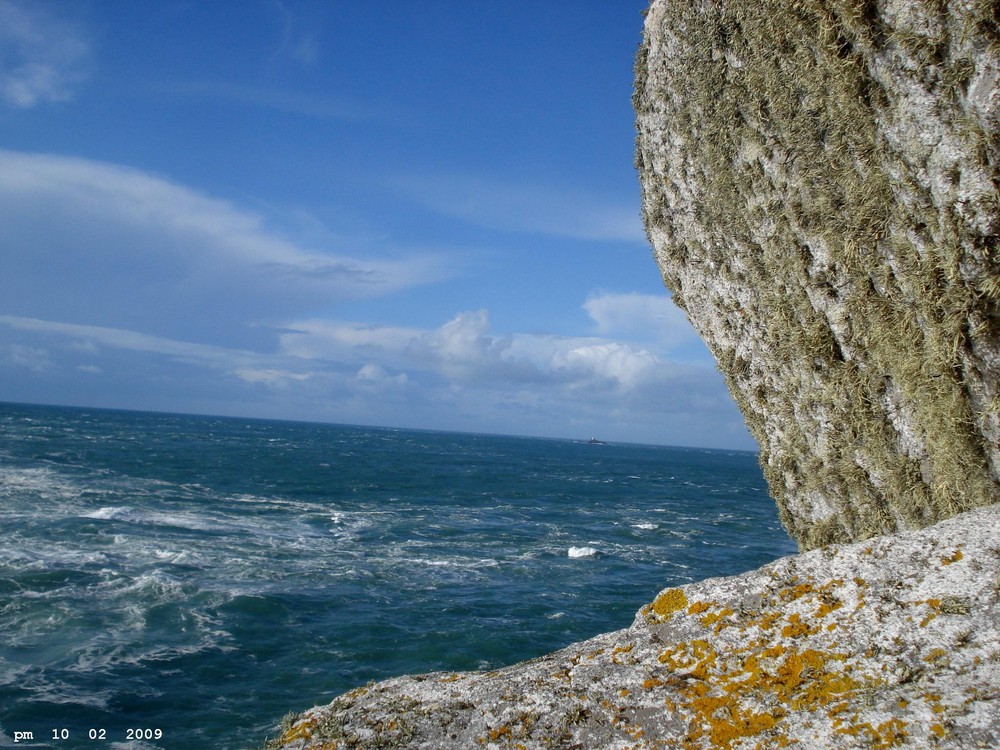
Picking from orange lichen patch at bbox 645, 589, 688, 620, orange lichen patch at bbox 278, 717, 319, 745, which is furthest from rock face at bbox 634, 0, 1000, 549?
orange lichen patch at bbox 278, 717, 319, 745

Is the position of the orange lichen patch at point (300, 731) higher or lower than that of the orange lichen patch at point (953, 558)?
lower

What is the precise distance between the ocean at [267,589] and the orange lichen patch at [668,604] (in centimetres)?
1179

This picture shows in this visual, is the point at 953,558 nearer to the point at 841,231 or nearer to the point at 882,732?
the point at 882,732

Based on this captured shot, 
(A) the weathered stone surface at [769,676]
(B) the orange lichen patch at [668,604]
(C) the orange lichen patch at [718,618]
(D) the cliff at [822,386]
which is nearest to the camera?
(A) the weathered stone surface at [769,676]

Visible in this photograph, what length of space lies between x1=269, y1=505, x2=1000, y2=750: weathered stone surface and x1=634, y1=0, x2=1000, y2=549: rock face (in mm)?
1537

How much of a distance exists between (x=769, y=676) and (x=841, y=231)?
13.0 feet

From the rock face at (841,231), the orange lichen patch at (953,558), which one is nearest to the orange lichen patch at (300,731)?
the orange lichen patch at (953,558)

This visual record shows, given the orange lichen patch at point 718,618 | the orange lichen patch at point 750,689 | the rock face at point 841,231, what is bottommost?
the orange lichen patch at point 750,689

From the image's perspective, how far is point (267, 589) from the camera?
2264cm

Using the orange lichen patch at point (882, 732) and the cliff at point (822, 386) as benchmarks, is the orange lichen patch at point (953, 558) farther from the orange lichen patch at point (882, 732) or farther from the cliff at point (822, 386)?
the orange lichen patch at point (882, 732)

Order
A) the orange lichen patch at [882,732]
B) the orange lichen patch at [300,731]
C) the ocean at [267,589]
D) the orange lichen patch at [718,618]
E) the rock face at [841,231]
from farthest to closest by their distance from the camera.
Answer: the ocean at [267,589], the rock face at [841,231], the orange lichen patch at [718,618], the orange lichen patch at [300,731], the orange lichen patch at [882,732]

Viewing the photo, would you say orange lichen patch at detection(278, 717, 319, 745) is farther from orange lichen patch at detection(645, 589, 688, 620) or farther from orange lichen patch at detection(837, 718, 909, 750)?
orange lichen patch at detection(837, 718, 909, 750)

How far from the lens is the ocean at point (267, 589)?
1524 cm

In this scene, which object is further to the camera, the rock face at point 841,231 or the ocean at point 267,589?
the ocean at point 267,589
